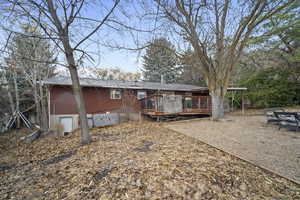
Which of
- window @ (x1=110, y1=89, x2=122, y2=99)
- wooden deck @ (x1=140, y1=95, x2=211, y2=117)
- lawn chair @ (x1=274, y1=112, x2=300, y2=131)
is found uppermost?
window @ (x1=110, y1=89, x2=122, y2=99)

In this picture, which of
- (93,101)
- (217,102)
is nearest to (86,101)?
(93,101)

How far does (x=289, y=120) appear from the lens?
5.95 m

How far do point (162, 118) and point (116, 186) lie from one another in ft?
23.8

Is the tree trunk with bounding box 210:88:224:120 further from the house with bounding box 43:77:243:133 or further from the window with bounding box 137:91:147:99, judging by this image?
the window with bounding box 137:91:147:99

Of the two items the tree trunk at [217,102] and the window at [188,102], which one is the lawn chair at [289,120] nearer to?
→ the tree trunk at [217,102]

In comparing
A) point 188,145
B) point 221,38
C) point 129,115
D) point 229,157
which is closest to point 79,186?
point 188,145

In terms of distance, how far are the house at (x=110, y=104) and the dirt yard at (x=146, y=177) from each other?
4.87m

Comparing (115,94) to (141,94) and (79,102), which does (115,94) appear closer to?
(141,94)

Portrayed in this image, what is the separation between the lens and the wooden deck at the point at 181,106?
872cm

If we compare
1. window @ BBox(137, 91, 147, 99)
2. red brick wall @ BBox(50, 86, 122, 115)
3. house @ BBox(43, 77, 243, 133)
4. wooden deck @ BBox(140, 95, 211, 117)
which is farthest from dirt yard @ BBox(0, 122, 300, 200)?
window @ BBox(137, 91, 147, 99)

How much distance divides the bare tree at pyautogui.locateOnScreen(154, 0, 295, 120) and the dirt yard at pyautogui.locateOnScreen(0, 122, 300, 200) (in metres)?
6.23

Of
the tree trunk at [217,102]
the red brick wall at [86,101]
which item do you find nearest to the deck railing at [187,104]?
the tree trunk at [217,102]

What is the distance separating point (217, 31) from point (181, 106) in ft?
17.9

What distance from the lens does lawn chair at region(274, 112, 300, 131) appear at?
18.5 ft
